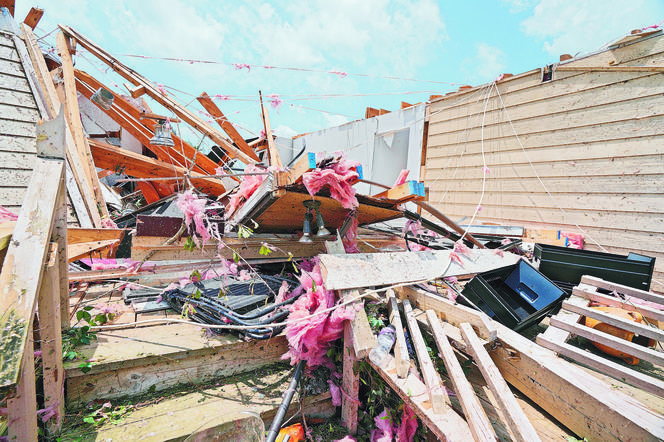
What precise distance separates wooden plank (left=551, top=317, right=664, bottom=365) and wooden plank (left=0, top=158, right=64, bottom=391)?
322cm

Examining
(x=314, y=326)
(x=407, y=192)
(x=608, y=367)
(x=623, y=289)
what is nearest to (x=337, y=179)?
(x=407, y=192)

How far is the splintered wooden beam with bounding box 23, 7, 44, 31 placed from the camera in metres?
4.48

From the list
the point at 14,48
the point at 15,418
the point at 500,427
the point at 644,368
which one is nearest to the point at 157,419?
the point at 15,418

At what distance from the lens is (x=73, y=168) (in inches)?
147

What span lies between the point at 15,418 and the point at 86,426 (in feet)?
1.91

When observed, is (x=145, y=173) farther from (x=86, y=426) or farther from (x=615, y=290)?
(x=615, y=290)

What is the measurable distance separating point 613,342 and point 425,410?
1627mm

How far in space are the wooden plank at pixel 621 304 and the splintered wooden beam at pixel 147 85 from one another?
498 centimetres

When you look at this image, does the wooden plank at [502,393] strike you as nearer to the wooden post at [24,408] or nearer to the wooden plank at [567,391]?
the wooden plank at [567,391]

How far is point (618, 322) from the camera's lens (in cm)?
212

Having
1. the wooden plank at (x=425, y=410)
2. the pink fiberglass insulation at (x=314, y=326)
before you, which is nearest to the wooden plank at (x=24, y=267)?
the pink fiberglass insulation at (x=314, y=326)

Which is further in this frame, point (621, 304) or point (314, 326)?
point (621, 304)

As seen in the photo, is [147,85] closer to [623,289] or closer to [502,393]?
[502,393]

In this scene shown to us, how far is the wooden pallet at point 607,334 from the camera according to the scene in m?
1.70
